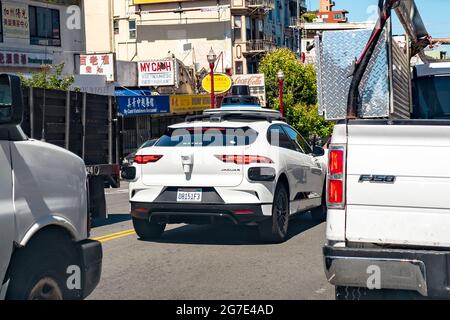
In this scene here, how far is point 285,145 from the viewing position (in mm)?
10336

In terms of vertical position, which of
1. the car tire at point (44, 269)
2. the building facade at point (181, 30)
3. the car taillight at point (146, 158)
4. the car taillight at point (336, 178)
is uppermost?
the building facade at point (181, 30)

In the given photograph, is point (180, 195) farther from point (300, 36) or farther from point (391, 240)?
point (300, 36)

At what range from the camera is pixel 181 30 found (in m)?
51.3

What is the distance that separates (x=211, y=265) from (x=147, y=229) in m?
2.09

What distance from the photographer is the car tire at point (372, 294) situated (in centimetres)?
497

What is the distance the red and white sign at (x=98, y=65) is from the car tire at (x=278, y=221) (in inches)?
961

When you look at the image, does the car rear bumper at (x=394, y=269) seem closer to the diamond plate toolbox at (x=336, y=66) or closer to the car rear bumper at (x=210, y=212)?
the diamond plate toolbox at (x=336, y=66)

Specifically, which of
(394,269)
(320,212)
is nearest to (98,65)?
(320,212)

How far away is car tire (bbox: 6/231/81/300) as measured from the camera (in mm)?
4285

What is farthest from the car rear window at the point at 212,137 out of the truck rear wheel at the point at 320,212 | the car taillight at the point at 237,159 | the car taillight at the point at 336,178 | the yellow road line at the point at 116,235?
the car taillight at the point at 336,178

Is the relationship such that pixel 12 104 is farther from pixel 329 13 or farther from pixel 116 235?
pixel 329 13

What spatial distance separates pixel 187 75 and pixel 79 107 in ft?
108

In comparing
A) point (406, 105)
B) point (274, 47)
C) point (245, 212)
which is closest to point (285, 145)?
point (245, 212)

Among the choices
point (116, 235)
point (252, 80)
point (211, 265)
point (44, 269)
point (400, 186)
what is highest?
point (252, 80)
